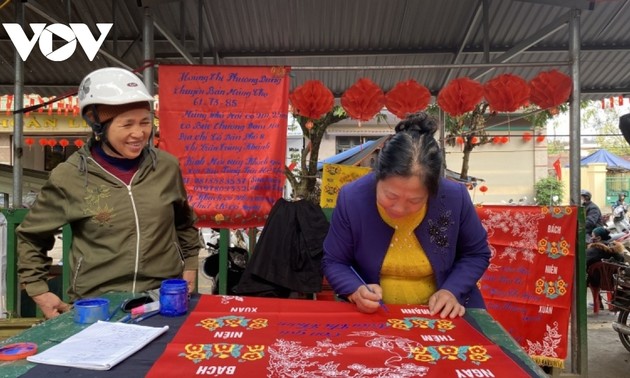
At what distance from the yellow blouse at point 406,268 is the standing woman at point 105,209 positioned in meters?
0.96

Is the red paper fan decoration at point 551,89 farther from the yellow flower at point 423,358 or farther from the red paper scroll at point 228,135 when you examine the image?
the yellow flower at point 423,358

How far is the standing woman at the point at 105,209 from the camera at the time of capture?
1.96m

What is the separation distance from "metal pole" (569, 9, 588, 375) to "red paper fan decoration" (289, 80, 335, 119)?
196cm

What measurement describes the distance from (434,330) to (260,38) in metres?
4.20

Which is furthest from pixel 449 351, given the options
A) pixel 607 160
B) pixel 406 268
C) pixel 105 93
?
pixel 607 160

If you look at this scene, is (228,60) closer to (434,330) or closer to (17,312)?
(17,312)

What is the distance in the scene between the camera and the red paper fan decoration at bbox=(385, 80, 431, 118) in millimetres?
4509

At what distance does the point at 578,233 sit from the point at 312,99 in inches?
94.0

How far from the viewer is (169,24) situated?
4.99 metres

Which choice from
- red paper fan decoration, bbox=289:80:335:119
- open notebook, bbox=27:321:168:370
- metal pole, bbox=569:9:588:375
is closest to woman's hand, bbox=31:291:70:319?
open notebook, bbox=27:321:168:370

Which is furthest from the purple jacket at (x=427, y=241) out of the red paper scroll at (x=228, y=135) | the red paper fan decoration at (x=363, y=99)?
the red paper fan decoration at (x=363, y=99)

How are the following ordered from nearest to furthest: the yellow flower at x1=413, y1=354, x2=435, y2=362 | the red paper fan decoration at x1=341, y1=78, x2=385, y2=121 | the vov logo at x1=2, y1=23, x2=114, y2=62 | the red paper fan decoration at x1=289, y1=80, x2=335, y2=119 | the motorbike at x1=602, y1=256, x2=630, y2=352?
the yellow flower at x1=413, y1=354, x2=435, y2=362, the vov logo at x1=2, y1=23, x2=114, y2=62, the red paper fan decoration at x1=289, y1=80, x2=335, y2=119, the red paper fan decoration at x1=341, y1=78, x2=385, y2=121, the motorbike at x1=602, y1=256, x2=630, y2=352

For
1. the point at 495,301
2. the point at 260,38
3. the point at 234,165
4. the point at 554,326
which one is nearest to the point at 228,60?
the point at 260,38

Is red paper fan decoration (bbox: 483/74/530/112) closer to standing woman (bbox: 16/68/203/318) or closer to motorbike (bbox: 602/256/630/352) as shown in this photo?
motorbike (bbox: 602/256/630/352)
